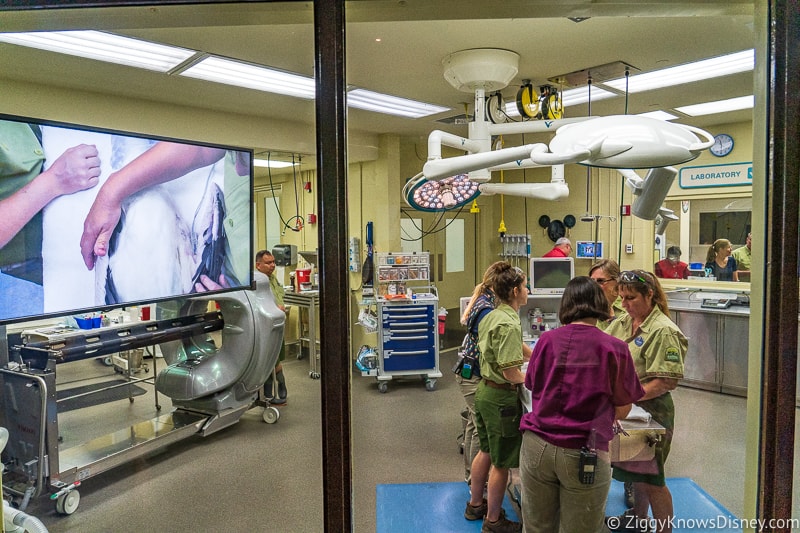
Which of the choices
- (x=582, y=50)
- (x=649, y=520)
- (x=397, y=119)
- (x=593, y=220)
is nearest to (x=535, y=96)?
(x=582, y=50)

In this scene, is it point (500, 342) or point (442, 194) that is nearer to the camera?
point (500, 342)

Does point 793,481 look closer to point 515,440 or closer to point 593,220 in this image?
point 515,440

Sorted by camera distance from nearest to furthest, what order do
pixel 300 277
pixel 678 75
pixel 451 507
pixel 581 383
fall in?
pixel 581 383 → pixel 451 507 → pixel 678 75 → pixel 300 277

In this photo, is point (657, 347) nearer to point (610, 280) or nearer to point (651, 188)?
point (610, 280)

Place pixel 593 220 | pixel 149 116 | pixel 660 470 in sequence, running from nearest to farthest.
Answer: pixel 660 470
pixel 593 220
pixel 149 116

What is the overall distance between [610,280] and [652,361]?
0.37m

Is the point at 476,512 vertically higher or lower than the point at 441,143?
lower

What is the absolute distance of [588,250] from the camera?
2510mm

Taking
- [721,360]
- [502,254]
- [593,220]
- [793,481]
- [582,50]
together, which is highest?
[582,50]

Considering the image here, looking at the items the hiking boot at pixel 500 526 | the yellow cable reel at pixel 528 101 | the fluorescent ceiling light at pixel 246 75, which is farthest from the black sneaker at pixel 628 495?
the fluorescent ceiling light at pixel 246 75

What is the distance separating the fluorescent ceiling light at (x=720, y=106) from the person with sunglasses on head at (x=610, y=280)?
0.72 m

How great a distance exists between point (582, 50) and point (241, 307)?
8.43ft

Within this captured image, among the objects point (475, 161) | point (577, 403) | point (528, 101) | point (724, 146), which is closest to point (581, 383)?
point (577, 403)

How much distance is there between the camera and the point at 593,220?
2324 mm
